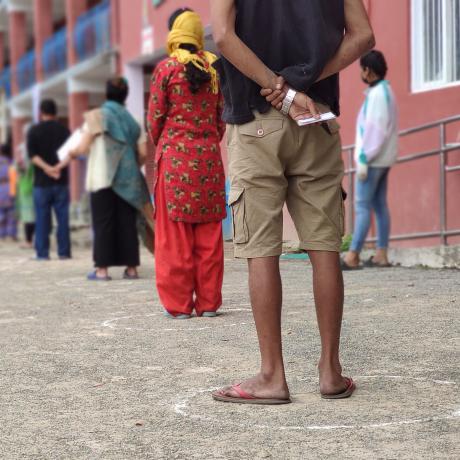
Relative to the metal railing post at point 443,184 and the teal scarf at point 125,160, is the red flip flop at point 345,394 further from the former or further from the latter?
the metal railing post at point 443,184

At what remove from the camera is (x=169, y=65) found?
6.47 metres

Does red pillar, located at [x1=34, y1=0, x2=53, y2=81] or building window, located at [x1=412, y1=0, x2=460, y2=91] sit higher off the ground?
red pillar, located at [x1=34, y1=0, x2=53, y2=81]

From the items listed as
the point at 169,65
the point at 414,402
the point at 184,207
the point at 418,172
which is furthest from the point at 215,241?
the point at 418,172

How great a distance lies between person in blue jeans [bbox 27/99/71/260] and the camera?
1265cm

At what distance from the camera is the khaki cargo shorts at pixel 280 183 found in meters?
3.96

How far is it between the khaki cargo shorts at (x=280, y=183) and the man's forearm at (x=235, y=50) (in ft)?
0.44

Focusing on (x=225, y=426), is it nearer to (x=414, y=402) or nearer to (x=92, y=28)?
(x=414, y=402)

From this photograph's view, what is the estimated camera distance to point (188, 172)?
6.52 metres

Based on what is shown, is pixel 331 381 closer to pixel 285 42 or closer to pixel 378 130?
pixel 285 42

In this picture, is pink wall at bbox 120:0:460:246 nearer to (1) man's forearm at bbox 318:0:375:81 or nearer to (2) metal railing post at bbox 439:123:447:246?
(2) metal railing post at bbox 439:123:447:246

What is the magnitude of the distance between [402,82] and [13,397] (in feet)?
25.1

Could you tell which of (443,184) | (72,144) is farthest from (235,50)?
(443,184)

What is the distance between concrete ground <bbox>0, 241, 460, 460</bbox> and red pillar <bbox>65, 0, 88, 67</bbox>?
68.1 feet

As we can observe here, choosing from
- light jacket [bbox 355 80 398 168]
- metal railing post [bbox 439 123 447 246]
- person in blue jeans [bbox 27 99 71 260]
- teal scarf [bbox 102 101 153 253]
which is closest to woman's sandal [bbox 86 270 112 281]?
teal scarf [bbox 102 101 153 253]
